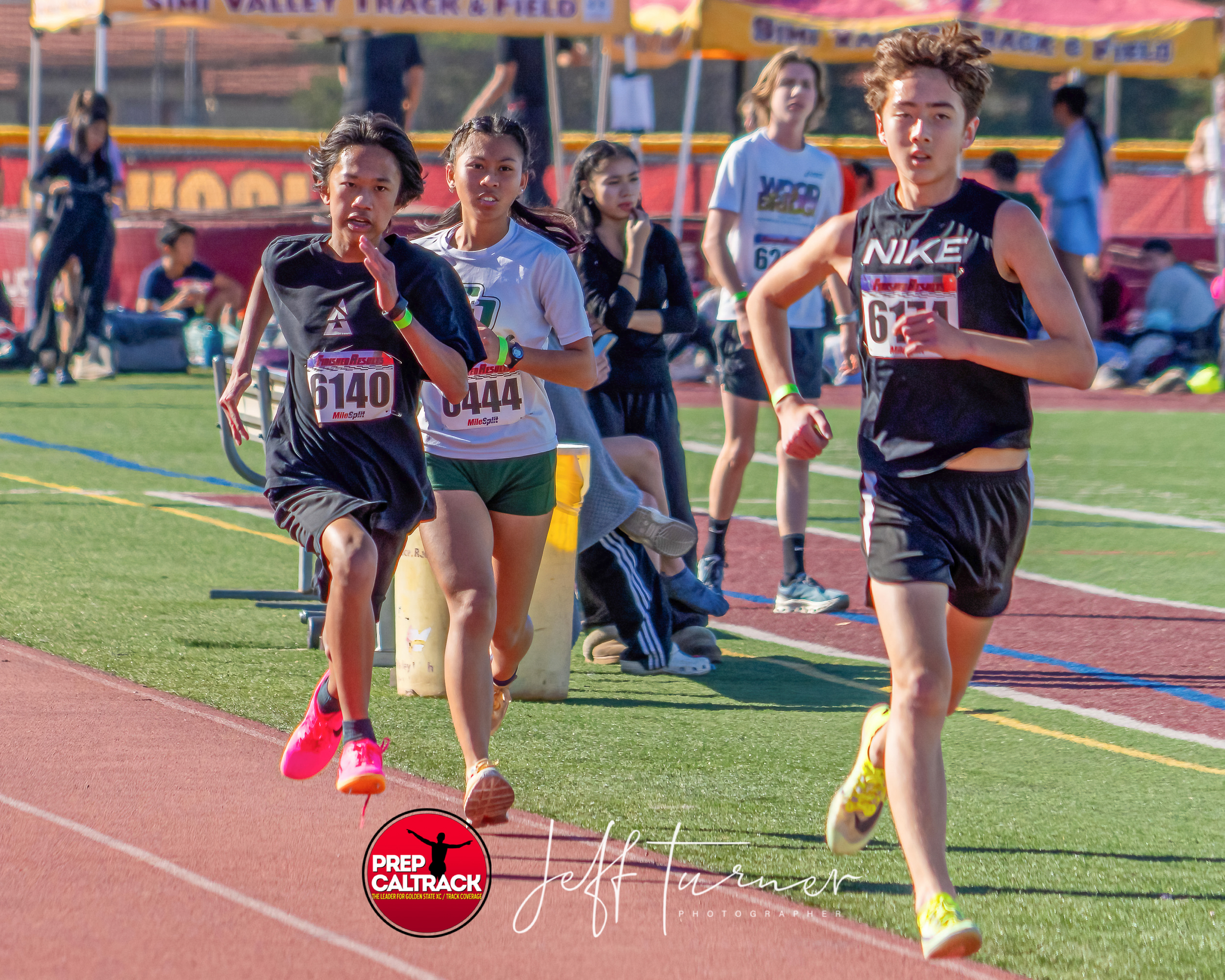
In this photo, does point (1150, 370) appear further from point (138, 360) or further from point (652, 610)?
point (652, 610)

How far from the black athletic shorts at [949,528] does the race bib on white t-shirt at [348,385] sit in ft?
4.46

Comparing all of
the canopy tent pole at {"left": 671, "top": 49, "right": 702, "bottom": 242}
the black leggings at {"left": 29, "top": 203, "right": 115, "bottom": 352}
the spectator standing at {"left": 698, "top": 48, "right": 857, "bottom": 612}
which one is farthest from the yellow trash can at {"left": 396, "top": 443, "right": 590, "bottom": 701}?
the canopy tent pole at {"left": 671, "top": 49, "right": 702, "bottom": 242}

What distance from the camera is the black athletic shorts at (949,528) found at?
444cm

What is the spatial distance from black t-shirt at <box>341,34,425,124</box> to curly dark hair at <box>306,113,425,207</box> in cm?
1598

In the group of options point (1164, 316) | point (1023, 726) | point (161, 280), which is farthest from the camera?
point (161, 280)

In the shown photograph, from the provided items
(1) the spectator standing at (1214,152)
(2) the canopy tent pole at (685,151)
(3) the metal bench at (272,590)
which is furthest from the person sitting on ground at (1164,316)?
(3) the metal bench at (272,590)

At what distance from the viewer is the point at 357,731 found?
502cm

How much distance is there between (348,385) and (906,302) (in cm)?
153

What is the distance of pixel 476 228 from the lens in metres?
5.61

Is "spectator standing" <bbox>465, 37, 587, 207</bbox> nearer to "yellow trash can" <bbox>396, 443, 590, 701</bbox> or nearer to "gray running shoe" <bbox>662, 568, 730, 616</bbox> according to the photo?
"gray running shoe" <bbox>662, 568, 730, 616</bbox>

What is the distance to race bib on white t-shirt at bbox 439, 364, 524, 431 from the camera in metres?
5.42

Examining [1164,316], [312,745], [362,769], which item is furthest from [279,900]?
[1164,316]

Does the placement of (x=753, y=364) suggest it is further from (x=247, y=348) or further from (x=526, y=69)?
(x=526, y=69)

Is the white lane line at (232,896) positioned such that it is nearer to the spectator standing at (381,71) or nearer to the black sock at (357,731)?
the black sock at (357,731)
